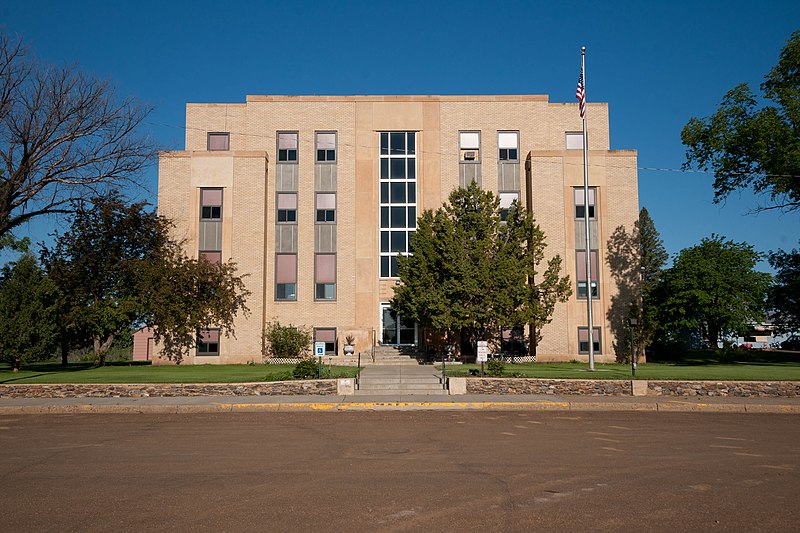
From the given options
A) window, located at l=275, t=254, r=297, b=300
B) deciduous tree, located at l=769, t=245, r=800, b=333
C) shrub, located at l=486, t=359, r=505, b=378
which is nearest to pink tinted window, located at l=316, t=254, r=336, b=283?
window, located at l=275, t=254, r=297, b=300

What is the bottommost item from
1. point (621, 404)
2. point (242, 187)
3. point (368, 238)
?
point (621, 404)

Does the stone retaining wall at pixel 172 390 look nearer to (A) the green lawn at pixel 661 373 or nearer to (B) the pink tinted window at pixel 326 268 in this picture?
(A) the green lawn at pixel 661 373

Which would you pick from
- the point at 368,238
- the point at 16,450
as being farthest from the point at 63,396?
the point at 368,238

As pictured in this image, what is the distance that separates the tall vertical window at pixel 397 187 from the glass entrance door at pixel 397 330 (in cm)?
434

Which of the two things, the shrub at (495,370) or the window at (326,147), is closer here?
the shrub at (495,370)

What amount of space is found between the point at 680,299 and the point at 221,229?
2819cm

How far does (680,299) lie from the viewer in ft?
124

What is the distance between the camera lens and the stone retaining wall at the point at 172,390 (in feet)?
63.4

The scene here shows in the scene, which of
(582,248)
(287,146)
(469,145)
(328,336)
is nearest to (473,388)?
(328,336)

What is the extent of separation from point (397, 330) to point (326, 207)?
28.9 ft

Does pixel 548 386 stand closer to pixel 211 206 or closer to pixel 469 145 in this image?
pixel 469 145

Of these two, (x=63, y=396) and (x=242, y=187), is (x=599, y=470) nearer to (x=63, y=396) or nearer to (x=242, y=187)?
(x=63, y=396)

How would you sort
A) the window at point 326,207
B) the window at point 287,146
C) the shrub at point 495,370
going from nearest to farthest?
the shrub at point 495,370 < the window at point 326,207 < the window at point 287,146

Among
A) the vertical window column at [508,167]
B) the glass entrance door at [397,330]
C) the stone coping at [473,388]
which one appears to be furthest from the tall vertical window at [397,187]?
the stone coping at [473,388]
